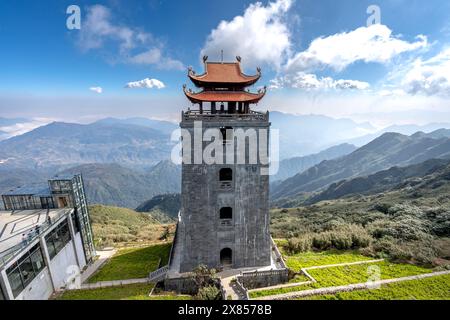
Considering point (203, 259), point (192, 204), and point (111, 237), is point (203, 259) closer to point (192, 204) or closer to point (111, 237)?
point (192, 204)

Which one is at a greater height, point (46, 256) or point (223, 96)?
point (223, 96)

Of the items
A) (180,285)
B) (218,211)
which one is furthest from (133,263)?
(218,211)

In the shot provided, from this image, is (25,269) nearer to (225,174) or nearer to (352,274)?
(225,174)

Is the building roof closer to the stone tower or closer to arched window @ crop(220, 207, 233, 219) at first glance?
the stone tower

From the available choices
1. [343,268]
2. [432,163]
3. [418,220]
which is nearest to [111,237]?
[343,268]

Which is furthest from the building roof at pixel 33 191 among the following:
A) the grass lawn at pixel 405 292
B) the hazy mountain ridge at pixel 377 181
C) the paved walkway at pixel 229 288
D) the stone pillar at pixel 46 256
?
the hazy mountain ridge at pixel 377 181

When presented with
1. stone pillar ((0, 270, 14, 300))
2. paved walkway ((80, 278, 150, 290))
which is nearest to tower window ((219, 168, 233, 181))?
paved walkway ((80, 278, 150, 290))
